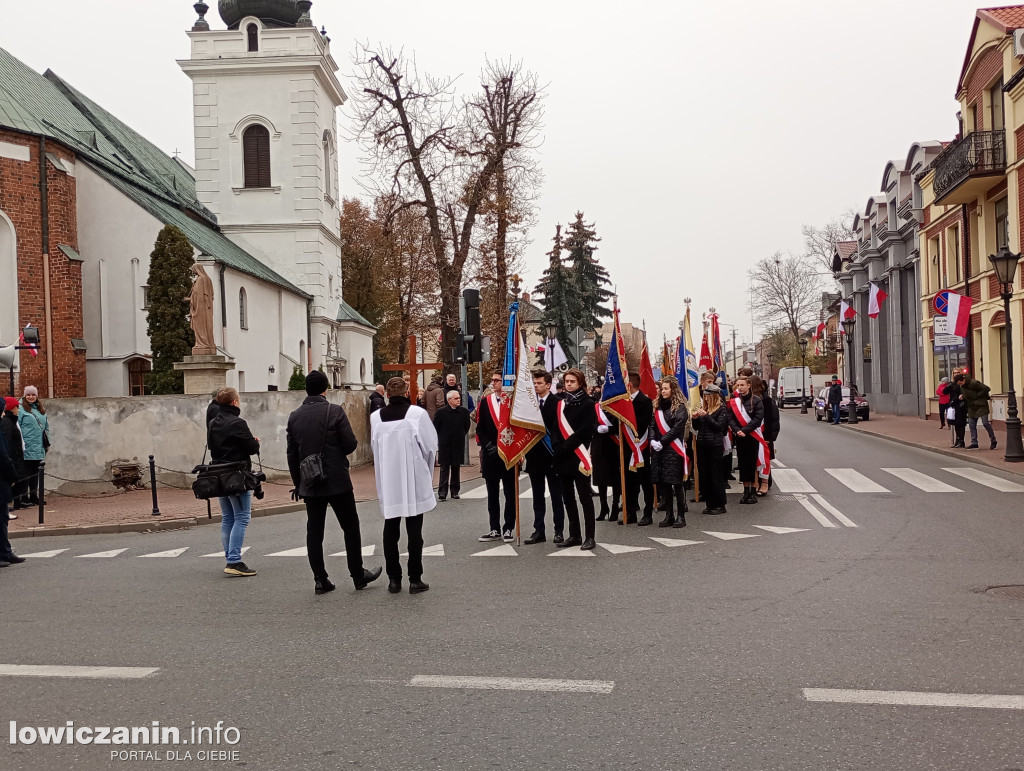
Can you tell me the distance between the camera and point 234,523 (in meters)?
9.30

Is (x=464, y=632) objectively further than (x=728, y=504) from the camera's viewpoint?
No

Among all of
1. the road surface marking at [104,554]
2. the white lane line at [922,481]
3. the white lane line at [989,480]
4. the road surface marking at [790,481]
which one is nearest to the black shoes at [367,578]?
the road surface marking at [104,554]

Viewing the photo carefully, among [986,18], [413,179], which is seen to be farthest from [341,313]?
[986,18]

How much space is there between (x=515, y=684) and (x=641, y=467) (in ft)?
23.2

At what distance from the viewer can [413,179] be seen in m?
29.5

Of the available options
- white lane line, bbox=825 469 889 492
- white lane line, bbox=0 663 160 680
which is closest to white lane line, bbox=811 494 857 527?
white lane line, bbox=825 469 889 492

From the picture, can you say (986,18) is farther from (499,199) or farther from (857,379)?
(857,379)

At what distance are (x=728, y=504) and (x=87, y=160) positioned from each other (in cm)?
2770

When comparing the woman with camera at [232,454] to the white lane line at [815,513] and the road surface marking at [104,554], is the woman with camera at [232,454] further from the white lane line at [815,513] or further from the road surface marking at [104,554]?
the white lane line at [815,513]

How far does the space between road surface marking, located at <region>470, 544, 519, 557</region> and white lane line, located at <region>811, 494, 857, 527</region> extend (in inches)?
159

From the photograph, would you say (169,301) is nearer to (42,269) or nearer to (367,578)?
(42,269)

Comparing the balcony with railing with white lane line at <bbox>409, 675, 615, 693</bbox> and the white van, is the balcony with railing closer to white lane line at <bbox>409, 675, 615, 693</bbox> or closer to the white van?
the white van

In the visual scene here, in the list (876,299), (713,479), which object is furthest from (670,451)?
(876,299)

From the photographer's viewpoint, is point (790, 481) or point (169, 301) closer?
point (790, 481)
